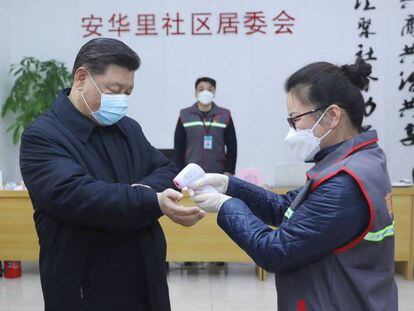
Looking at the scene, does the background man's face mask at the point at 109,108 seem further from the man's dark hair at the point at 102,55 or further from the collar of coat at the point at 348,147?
the collar of coat at the point at 348,147

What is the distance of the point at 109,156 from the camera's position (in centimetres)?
141

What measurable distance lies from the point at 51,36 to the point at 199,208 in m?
4.70

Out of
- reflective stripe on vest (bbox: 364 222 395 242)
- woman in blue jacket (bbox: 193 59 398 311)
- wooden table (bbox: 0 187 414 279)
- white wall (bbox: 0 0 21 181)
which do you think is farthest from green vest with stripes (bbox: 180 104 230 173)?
reflective stripe on vest (bbox: 364 222 395 242)

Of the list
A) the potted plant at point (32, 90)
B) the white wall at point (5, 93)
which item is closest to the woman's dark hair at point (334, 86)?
the potted plant at point (32, 90)

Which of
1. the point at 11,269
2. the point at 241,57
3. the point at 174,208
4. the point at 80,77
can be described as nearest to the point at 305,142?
the point at 174,208

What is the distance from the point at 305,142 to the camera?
4.46ft

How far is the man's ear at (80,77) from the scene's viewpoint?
1.38 meters

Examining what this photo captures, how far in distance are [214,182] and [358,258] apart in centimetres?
55

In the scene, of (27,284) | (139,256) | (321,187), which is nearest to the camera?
(321,187)

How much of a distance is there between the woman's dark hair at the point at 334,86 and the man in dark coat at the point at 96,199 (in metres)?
0.46

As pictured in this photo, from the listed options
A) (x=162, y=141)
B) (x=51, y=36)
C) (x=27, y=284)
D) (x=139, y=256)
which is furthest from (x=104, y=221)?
(x=51, y=36)

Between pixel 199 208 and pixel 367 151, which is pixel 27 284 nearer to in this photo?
pixel 199 208

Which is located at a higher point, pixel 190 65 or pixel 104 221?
pixel 190 65

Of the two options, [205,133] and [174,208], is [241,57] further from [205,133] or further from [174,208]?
[174,208]
